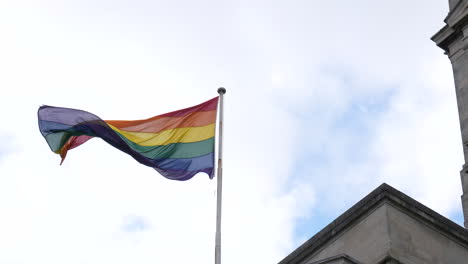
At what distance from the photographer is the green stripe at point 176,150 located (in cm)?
2522

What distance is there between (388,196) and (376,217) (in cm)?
47

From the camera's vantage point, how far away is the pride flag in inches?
988

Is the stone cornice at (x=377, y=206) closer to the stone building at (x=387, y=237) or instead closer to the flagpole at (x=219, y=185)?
A: the stone building at (x=387, y=237)

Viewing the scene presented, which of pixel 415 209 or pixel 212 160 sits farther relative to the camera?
pixel 212 160

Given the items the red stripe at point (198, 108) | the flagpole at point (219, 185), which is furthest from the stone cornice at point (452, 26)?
the flagpole at point (219, 185)

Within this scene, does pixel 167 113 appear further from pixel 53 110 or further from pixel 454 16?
pixel 454 16

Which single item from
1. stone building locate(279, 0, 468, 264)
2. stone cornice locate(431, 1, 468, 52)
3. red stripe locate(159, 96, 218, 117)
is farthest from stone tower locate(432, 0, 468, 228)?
stone building locate(279, 0, 468, 264)

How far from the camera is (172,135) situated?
84.6 feet

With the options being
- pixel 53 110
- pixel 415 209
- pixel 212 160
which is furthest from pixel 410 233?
pixel 53 110

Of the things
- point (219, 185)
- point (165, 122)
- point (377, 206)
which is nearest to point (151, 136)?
point (165, 122)

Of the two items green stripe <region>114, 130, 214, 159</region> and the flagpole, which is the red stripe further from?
green stripe <region>114, 130, 214, 159</region>

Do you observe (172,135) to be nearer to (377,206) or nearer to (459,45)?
(377,206)

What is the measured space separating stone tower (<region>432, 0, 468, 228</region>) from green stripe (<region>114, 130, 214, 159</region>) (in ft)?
26.0

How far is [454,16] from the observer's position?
30.1m
